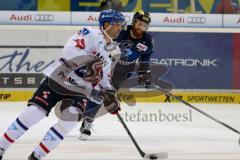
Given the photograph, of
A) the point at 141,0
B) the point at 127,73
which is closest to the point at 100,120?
the point at 127,73

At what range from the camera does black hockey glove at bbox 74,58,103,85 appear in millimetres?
5129

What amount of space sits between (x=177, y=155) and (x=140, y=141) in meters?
0.96

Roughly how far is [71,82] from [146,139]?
2.02 metres

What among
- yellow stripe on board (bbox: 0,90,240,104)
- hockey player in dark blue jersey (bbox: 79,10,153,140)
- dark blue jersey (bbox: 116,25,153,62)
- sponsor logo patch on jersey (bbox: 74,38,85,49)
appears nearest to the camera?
sponsor logo patch on jersey (bbox: 74,38,85,49)

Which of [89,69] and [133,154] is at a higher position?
[89,69]

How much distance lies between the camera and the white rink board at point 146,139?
5.79 meters

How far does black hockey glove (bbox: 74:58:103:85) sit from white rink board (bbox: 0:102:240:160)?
746mm

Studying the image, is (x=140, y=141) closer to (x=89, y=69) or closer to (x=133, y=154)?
(x=133, y=154)

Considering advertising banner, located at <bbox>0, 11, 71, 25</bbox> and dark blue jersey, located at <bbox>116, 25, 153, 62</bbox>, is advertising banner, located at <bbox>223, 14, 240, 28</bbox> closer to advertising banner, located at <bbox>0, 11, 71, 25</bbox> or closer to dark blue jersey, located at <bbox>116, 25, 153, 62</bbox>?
advertising banner, located at <bbox>0, 11, 71, 25</bbox>

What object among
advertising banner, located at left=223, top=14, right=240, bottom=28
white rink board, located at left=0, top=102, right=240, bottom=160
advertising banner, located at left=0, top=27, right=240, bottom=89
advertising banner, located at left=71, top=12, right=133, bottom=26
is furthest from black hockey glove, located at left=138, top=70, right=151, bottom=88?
advertising banner, located at left=223, top=14, right=240, bottom=28

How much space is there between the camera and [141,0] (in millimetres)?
10633

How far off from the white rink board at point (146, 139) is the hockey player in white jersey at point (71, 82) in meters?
0.65

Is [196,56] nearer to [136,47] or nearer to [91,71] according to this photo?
[136,47]

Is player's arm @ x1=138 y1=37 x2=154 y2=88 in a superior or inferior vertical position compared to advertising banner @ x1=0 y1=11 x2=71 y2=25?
superior
